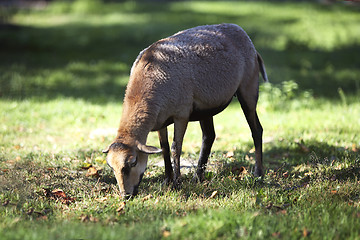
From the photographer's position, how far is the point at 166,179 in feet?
18.5

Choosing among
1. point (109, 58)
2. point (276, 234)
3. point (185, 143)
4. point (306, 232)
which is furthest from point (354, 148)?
point (109, 58)

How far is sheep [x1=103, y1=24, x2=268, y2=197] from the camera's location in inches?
188

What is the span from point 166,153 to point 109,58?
9.90m

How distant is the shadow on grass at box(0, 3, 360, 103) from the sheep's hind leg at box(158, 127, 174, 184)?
5355mm

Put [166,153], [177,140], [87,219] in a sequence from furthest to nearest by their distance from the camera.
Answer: [166,153] → [177,140] → [87,219]

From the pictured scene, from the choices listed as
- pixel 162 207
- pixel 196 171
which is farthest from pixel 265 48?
pixel 162 207

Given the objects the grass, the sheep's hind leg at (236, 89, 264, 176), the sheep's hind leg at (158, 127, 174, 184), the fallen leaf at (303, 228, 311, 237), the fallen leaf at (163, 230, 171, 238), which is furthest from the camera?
the sheep's hind leg at (236, 89, 264, 176)

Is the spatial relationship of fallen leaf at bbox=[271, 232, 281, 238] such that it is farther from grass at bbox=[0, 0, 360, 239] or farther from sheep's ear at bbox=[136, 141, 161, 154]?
sheep's ear at bbox=[136, 141, 161, 154]

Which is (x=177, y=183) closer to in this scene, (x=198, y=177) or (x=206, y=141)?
(x=198, y=177)

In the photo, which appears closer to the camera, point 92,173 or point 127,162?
point 127,162

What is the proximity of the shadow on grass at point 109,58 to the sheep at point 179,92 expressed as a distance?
5.33 meters

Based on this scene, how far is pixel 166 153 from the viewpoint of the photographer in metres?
5.55

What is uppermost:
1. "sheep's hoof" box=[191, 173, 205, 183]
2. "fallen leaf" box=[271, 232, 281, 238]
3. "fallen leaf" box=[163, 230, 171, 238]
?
"fallen leaf" box=[163, 230, 171, 238]

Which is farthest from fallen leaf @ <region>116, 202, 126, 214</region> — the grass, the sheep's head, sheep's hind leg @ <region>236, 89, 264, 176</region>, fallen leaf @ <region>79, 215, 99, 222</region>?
sheep's hind leg @ <region>236, 89, 264, 176</region>
